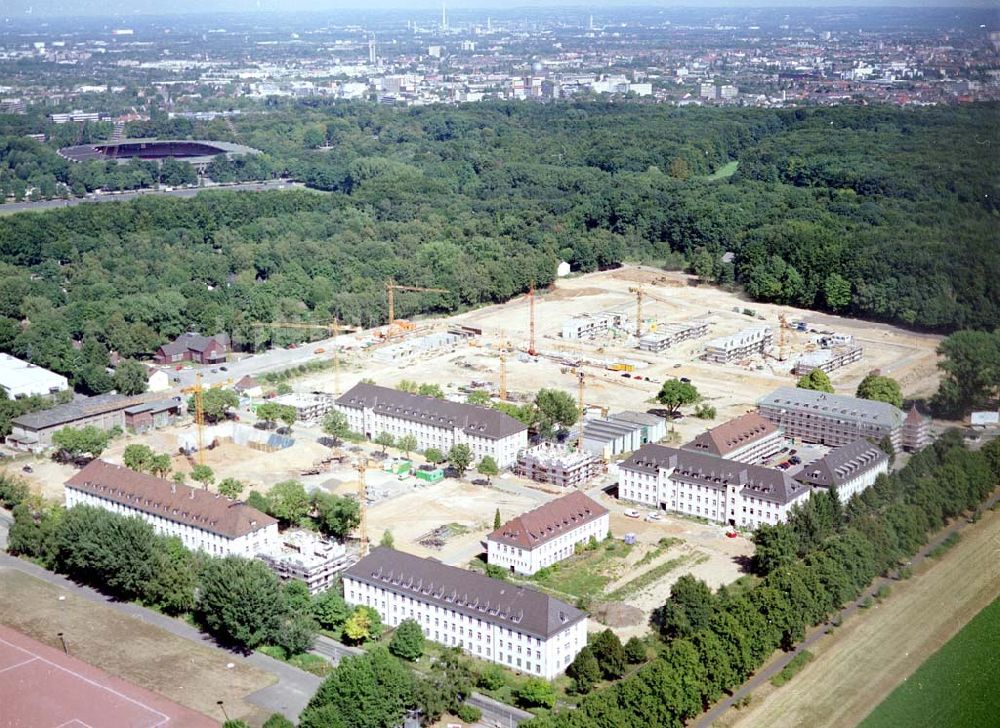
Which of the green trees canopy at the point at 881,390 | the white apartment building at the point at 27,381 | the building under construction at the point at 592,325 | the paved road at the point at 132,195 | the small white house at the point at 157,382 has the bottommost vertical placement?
the paved road at the point at 132,195

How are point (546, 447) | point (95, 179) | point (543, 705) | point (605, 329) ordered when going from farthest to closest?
point (95, 179), point (605, 329), point (546, 447), point (543, 705)

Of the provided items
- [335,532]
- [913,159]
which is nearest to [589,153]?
[913,159]

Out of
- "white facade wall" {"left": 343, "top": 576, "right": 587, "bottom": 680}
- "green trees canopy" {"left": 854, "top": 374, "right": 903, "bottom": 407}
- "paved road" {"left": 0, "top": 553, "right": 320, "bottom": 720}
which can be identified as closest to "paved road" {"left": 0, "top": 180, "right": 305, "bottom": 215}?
"paved road" {"left": 0, "top": 553, "right": 320, "bottom": 720}

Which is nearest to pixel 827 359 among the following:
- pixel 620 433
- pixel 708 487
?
pixel 620 433

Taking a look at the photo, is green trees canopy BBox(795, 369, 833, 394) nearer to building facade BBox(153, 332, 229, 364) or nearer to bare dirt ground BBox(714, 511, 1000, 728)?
bare dirt ground BBox(714, 511, 1000, 728)

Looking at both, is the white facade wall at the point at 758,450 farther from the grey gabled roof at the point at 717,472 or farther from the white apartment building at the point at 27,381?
the white apartment building at the point at 27,381

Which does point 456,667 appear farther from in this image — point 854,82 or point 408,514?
point 854,82

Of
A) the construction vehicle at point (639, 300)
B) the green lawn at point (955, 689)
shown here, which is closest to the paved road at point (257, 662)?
the green lawn at point (955, 689)
